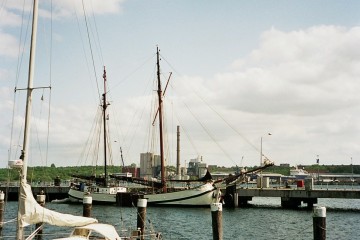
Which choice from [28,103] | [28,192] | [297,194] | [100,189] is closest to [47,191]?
[100,189]

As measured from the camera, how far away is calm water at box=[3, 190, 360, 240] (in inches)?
1667

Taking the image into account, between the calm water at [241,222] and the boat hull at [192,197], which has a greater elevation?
the boat hull at [192,197]

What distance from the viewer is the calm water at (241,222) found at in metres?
42.3

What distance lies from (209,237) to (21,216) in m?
26.0

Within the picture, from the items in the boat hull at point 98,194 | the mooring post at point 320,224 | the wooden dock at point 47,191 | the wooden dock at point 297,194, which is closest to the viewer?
the mooring post at point 320,224

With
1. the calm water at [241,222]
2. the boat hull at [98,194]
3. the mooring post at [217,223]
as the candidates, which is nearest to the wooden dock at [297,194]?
the calm water at [241,222]

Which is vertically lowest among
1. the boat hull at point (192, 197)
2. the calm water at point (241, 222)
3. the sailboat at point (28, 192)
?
the calm water at point (241, 222)

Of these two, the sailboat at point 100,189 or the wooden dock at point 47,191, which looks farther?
the wooden dock at point 47,191

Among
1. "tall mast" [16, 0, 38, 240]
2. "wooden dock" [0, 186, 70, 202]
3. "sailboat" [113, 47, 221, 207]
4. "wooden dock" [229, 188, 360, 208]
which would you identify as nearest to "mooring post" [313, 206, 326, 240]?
"tall mast" [16, 0, 38, 240]

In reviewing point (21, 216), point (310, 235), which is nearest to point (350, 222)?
point (310, 235)

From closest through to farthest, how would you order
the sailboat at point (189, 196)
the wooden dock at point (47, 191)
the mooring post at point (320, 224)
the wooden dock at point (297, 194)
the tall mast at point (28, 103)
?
the tall mast at point (28, 103), the mooring post at point (320, 224), the wooden dock at point (297, 194), the sailboat at point (189, 196), the wooden dock at point (47, 191)

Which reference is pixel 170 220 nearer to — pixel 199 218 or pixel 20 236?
pixel 199 218

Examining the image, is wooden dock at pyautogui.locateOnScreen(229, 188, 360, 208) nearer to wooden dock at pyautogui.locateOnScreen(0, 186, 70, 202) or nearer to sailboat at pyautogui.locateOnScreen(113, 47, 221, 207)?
sailboat at pyautogui.locateOnScreen(113, 47, 221, 207)

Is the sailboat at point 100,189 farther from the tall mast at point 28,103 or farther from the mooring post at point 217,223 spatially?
the tall mast at point 28,103
